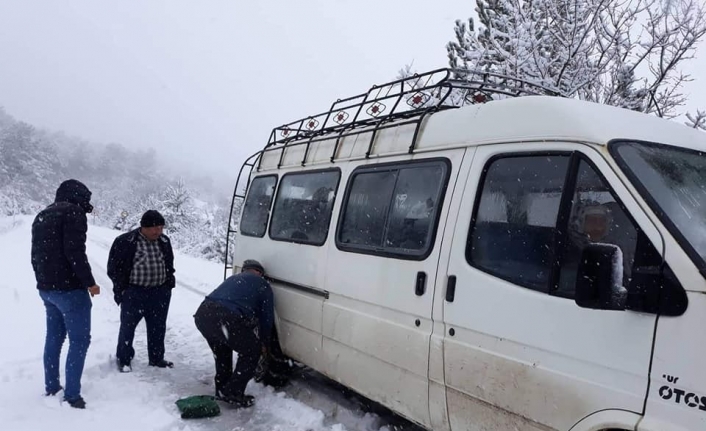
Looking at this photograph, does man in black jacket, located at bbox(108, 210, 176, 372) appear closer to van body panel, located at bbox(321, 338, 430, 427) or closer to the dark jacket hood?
the dark jacket hood

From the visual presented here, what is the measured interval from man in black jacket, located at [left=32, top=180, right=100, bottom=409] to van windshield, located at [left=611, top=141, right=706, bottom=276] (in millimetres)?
4318

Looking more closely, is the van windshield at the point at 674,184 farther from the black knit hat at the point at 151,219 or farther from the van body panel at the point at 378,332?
the black knit hat at the point at 151,219

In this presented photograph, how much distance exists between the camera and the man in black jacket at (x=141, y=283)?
19.0ft

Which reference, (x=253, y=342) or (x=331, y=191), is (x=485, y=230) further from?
(x=253, y=342)

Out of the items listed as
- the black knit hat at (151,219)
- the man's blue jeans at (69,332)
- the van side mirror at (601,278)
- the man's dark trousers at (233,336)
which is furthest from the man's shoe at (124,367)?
the van side mirror at (601,278)

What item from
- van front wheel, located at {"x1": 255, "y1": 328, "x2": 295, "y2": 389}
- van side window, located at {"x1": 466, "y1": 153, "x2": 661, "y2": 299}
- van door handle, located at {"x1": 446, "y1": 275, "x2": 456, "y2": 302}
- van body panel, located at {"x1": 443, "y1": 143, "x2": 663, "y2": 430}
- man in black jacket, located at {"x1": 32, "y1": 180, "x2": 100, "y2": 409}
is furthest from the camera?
van front wheel, located at {"x1": 255, "y1": 328, "x2": 295, "y2": 389}

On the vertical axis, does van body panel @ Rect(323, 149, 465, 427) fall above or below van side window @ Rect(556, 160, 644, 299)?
below

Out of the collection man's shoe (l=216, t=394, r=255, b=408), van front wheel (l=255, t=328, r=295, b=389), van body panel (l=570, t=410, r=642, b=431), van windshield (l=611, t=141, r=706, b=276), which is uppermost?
van windshield (l=611, t=141, r=706, b=276)

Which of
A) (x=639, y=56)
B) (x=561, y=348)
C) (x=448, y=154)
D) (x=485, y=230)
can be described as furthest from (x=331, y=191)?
(x=639, y=56)

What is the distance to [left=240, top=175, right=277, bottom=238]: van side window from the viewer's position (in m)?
6.06

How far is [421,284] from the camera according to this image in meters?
3.60

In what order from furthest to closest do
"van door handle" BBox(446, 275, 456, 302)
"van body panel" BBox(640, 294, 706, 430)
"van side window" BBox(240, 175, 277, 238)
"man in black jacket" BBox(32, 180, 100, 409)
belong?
"van side window" BBox(240, 175, 277, 238), "man in black jacket" BBox(32, 180, 100, 409), "van door handle" BBox(446, 275, 456, 302), "van body panel" BBox(640, 294, 706, 430)

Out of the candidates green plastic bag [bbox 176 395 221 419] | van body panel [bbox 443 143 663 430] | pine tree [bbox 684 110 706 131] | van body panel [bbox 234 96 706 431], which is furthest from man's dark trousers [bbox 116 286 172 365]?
pine tree [bbox 684 110 706 131]

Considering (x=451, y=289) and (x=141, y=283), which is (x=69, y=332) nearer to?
(x=141, y=283)
